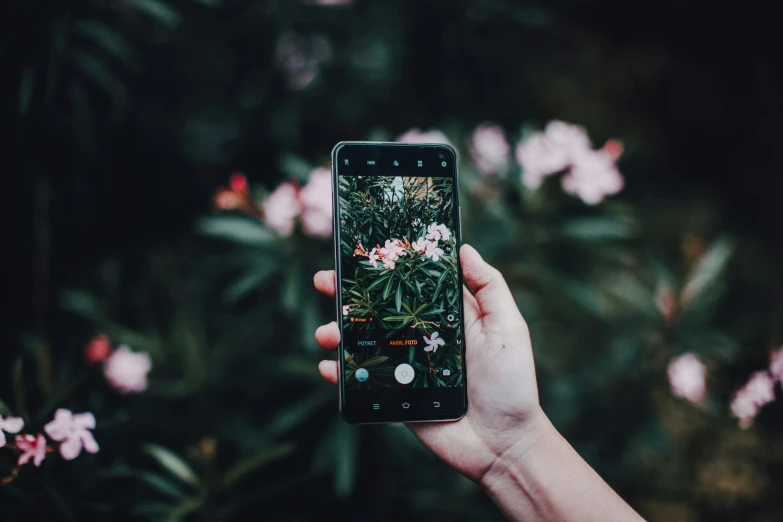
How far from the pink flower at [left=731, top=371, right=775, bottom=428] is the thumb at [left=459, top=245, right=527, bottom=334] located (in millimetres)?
676

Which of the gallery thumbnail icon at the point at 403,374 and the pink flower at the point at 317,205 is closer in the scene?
the gallery thumbnail icon at the point at 403,374

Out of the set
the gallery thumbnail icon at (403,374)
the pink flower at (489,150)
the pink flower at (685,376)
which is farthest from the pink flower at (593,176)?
the gallery thumbnail icon at (403,374)

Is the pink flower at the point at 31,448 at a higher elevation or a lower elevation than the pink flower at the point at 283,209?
lower

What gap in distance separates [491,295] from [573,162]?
60 cm

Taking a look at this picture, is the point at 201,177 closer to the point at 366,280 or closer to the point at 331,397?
the point at 331,397

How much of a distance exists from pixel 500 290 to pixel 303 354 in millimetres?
671

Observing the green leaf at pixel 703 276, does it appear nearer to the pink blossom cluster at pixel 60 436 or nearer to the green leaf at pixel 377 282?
the green leaf at pixel 377 282

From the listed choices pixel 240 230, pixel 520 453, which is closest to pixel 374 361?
pixel 520 453

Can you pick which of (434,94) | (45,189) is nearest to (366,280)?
(45,189)

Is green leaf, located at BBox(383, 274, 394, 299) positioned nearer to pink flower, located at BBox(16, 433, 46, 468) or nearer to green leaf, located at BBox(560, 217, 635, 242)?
pink flower, located at BBox(16, 433, 46, 468)

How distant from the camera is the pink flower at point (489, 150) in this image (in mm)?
1570

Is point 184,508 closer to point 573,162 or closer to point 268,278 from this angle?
point 268,278

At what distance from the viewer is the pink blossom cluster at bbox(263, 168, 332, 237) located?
1.17m

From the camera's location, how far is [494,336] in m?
0.82
